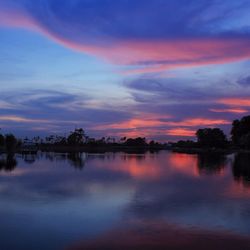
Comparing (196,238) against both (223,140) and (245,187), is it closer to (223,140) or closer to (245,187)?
(245,187)

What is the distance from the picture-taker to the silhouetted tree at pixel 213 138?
154m

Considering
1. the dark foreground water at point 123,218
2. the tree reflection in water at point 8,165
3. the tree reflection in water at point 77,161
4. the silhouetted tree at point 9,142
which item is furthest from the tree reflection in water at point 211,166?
the silhouetted tree at point 9,142

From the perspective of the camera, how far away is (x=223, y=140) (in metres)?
155

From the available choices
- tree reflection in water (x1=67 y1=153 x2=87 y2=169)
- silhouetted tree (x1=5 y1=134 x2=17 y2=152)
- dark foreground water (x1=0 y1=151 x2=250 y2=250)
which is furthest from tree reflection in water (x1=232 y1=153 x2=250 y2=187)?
silhouetted tree (x1=5 y1=134 x2=17 y2=152)

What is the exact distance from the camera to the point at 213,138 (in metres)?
154

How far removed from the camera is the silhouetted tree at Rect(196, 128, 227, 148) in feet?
505

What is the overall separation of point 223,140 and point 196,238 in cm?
14359

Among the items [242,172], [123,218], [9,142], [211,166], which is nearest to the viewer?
[123,218]

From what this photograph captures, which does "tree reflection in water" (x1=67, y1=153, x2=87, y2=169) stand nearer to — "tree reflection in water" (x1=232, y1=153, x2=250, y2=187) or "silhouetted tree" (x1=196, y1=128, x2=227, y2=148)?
"tree reflection in water" (x1=232, y1=153, x2=250, y2=187)

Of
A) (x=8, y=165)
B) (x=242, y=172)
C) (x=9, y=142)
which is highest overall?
(x=9, y=142)

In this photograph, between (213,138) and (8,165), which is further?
(213,138)

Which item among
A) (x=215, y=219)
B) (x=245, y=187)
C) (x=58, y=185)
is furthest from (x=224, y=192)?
(x=58, y=185)

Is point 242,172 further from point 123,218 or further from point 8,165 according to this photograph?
point 8,165

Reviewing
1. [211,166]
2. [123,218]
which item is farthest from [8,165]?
[123,218]
